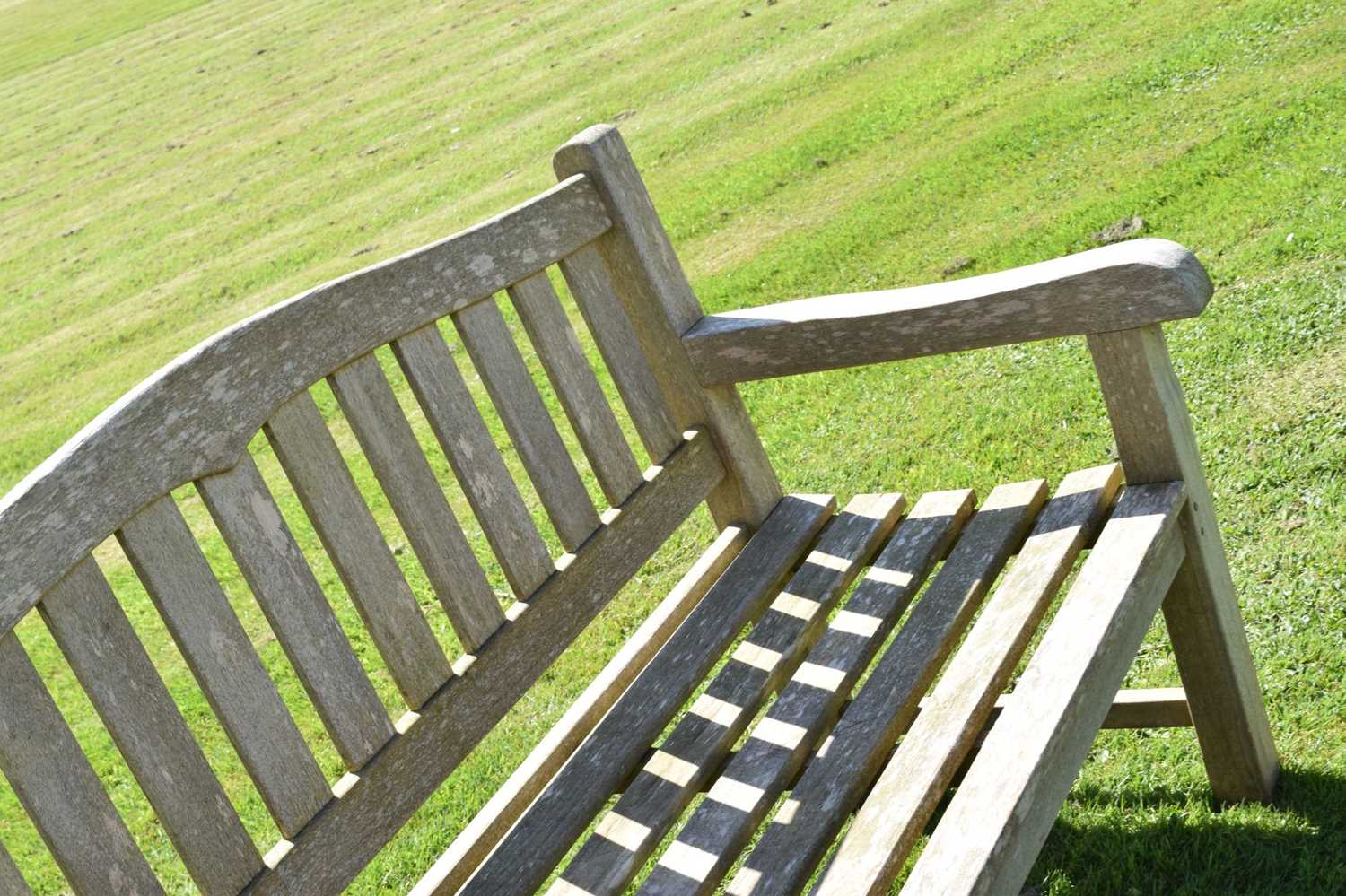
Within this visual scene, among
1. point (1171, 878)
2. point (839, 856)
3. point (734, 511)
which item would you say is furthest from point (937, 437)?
point (839, 856)

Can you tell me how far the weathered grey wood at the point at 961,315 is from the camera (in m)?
2.13

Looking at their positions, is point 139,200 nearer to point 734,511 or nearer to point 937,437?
point 937,437

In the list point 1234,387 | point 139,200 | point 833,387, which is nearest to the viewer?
point 1234,387

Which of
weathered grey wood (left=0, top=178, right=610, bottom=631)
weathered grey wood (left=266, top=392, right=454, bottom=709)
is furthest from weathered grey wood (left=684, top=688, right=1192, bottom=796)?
weathered grey wood (left=0, top=178, right=610, bottom=631)

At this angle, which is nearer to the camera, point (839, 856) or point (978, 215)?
point (839, 856)

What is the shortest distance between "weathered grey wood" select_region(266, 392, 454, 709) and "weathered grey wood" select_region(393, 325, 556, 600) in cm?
20

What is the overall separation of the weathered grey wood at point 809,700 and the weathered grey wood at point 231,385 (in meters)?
0.81

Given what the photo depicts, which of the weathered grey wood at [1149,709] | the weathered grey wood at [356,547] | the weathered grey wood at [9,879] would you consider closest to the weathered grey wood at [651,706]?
the weathered grey wood at [356,547]

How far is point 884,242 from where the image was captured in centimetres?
662

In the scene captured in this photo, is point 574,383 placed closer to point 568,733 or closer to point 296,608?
point 568,733

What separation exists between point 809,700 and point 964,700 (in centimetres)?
27

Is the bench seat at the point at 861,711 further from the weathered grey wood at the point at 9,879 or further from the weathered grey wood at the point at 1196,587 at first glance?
the weathered grey wood at the point at 9,879

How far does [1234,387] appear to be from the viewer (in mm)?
4070

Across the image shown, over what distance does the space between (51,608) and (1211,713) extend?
1889mm
